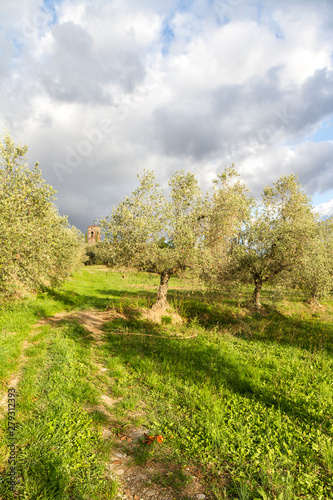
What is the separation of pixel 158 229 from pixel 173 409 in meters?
12.0

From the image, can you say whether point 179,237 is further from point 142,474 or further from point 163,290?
point 142,474

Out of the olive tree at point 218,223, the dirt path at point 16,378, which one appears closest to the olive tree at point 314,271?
the olive tree at point 218,223

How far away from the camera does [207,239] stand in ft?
61.0

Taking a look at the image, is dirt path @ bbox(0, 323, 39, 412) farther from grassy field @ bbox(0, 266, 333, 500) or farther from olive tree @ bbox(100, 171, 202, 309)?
olive tree @ bbox(100, 171, 202, 309)

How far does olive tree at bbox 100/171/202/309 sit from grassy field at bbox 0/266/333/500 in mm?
5328

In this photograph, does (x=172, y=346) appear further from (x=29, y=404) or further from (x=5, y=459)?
(x=5, y=459)

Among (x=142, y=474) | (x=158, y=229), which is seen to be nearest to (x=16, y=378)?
(x=142, y=474)

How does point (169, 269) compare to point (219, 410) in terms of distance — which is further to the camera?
point (169, 269)

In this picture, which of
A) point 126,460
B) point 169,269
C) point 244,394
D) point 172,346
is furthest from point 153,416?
point 169,269

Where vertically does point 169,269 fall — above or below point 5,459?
above

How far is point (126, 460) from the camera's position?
18.1ft

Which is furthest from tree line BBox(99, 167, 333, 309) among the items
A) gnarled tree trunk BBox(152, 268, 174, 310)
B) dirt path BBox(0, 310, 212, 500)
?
dirt path BBox(0, 310, 212, 500)

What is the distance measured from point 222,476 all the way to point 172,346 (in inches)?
300

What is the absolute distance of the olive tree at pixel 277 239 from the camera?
2311cm
